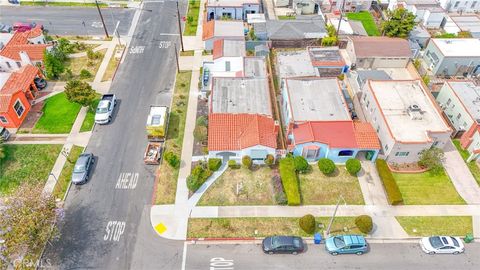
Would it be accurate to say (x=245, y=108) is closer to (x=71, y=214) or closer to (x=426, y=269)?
(x=71, y=214)

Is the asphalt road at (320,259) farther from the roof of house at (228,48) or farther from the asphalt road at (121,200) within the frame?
the roof of house at (228,48)

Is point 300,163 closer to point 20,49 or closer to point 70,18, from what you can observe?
point 20,49

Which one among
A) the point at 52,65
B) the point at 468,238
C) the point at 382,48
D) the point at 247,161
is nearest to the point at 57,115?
the point at 52,65

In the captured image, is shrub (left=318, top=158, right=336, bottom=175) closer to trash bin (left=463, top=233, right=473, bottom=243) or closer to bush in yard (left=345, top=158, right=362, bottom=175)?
bush in yard (left=345, top=158, right=362, bottom=175)

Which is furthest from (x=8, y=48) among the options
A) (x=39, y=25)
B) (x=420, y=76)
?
(x=420, y=76)

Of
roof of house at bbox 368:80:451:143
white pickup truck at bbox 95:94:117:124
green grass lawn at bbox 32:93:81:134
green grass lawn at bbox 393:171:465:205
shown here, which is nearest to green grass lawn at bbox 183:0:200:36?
white pickup truck at bbox 95:94:117:124

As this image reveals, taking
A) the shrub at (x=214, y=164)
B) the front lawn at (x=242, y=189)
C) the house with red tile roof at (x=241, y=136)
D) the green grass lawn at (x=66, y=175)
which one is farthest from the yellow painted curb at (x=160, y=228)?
the green grass lawn at (x=66, y=175)
